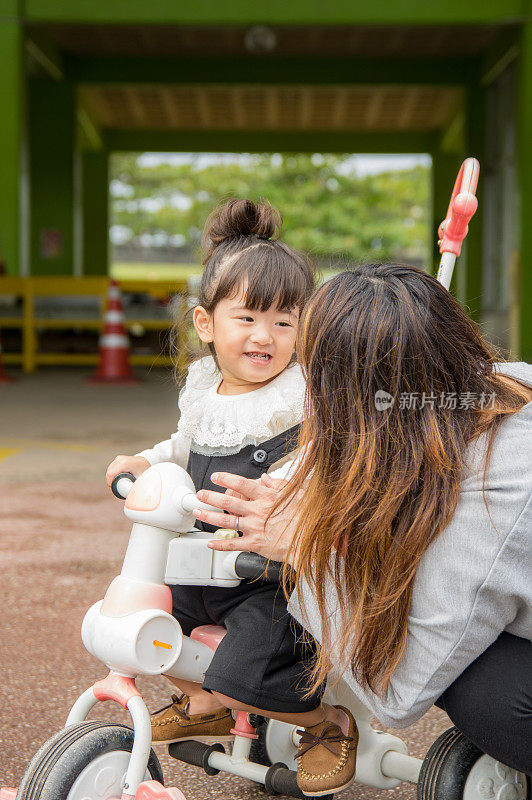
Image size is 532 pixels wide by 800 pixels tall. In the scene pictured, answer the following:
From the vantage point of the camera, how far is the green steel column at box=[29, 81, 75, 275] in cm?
1433

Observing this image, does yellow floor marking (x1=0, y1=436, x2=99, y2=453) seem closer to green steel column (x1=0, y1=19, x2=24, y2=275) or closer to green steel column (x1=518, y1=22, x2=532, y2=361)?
green steel column (x1=0, y1=19, x2=24, y2=275)

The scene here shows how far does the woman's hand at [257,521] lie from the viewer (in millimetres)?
1411

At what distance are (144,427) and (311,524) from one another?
5041 mm

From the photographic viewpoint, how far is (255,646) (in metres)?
1.54

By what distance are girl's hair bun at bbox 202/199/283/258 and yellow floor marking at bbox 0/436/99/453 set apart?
3.70 meters

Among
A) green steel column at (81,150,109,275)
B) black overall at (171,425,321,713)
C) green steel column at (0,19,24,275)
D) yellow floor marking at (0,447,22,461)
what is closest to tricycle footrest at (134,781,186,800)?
black overall at (171,425,321,713)

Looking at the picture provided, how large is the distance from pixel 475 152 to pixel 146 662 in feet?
44.8

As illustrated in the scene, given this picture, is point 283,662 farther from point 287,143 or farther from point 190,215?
point 190,215

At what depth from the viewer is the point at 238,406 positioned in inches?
71.5

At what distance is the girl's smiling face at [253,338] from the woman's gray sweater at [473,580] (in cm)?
54

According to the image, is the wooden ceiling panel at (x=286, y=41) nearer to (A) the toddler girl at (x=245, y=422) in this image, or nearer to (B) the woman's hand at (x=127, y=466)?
(A) the toddler girl at (x=245, y=422)

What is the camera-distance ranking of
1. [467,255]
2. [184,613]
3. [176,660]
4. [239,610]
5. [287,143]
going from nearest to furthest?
[176,660]
[239,610]
[184,613]
[467,255]
[287,143]

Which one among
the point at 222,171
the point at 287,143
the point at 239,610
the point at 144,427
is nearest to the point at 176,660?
the point at 239,610

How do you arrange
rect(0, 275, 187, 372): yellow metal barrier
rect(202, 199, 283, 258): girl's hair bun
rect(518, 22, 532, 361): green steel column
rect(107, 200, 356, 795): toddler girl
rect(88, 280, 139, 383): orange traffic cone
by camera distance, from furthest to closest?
1. rect(0, 275, 187, 372): yellow metal barrier
2. rect(518, 22, 532, 361): green steel column
3. rect(88, 280, 139, 383): orange traffic cone
4. rect(202, 199, 283, 258): girl's hair bun
5. rect(107, 200, 356, 795): toddler girl
